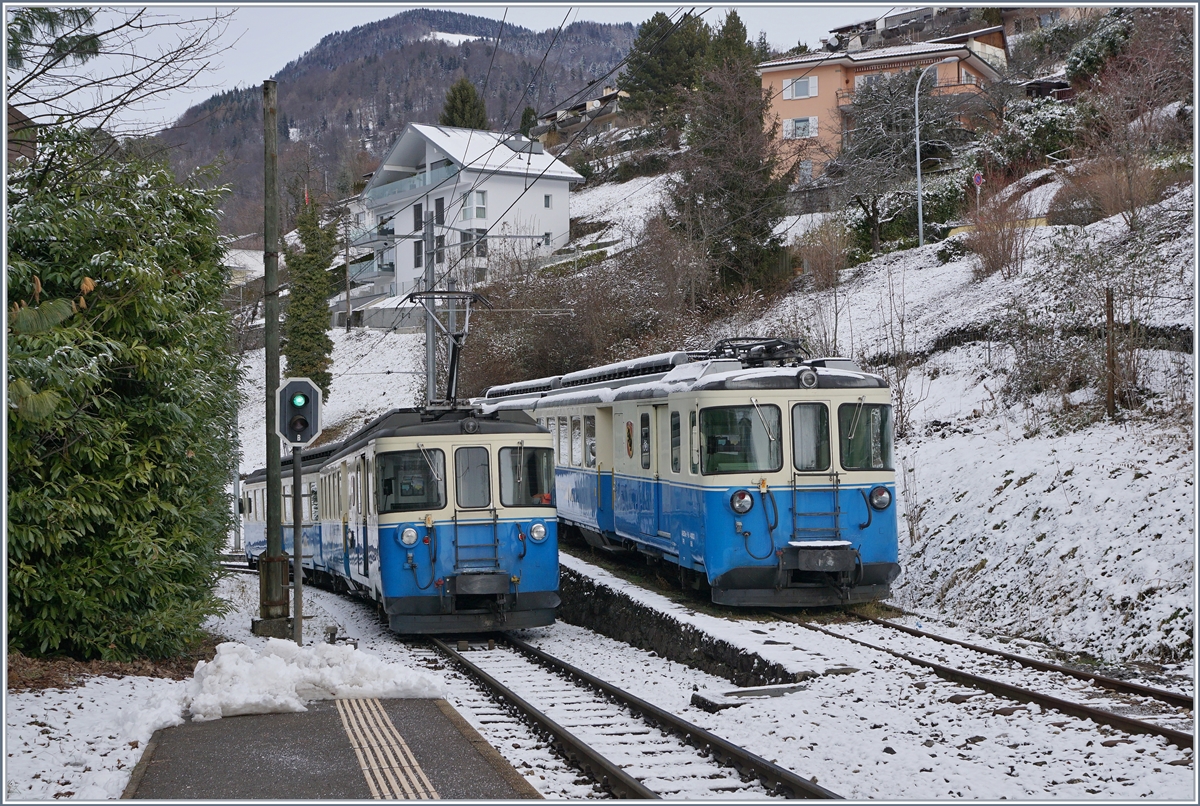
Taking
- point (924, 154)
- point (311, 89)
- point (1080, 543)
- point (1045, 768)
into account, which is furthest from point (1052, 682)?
point (311, 89)

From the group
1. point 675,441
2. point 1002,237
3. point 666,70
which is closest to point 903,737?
point 675,441

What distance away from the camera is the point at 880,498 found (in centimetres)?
1324

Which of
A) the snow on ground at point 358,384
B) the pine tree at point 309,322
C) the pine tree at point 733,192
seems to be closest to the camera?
the pine tree at point 733,192

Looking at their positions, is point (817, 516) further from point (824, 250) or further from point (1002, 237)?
point (824, 250)

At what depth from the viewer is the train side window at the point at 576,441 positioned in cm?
1853

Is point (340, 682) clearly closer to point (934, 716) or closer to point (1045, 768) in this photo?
point (934, 716)

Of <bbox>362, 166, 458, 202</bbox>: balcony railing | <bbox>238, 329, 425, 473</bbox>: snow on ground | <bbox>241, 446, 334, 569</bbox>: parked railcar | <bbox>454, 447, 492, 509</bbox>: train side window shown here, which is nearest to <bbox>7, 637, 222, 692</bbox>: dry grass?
<bbox>454, 447, 492, 509</bbox>: train side window

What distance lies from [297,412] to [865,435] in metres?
6.46

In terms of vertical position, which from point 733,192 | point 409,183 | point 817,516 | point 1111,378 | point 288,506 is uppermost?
point 409,183

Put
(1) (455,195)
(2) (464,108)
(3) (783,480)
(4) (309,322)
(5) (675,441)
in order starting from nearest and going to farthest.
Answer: (3) (783,480), (5) (675,441), (4) (309,322), (1) (455,195), (2) (464,108)

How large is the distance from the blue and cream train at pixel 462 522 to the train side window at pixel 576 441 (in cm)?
445

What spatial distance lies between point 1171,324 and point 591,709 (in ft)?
38.1

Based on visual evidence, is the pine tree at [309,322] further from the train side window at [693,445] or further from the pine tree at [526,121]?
the train side window at [693,445]

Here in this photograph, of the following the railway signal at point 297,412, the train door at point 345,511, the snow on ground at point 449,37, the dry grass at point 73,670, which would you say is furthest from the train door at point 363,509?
the snow on ground at point 449,37
